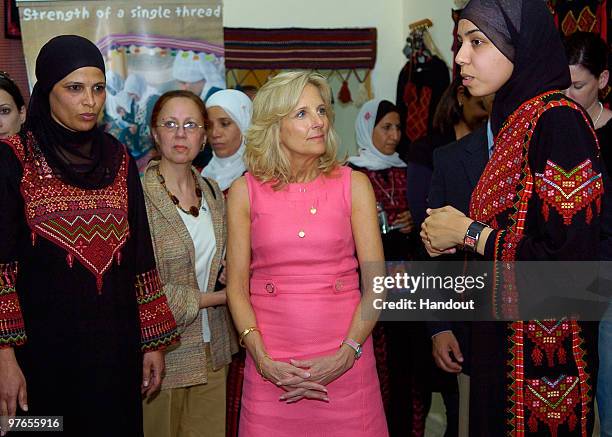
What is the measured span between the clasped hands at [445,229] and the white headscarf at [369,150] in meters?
2.23

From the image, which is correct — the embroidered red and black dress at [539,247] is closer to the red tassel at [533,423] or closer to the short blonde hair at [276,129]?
the red tassel at [533,423]

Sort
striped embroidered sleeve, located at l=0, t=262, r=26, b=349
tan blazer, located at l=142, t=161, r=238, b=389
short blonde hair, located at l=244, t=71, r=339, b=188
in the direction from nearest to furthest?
1. striped embroidered sleeve, located at l=0, t=262, r=26, b=349
2. short blonde hair, located at l=244, t=71, r=339, b=188
3. tan blazer, located at l=142, t=161, r=238, b=389

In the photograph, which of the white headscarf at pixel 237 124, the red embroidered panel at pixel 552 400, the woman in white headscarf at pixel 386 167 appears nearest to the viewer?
the red embroidered panel at pixel 552 400

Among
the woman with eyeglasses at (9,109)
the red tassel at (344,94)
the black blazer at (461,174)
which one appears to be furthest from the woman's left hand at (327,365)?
the red tassel at (344,94)

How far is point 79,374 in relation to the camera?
83.4 inches

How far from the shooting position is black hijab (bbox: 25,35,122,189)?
83.8 inches

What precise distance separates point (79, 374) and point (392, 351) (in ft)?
5.06

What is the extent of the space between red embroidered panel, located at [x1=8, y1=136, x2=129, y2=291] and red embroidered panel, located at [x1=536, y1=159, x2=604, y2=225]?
127 cm

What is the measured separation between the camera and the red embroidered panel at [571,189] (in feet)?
5.06

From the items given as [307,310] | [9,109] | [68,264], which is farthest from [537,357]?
[9,109]

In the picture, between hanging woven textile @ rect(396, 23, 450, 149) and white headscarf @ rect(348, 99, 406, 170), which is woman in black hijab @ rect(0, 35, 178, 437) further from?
hanging woven textile @ rect(396, 23, 450, 149)

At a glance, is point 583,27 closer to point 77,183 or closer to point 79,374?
point 77,183

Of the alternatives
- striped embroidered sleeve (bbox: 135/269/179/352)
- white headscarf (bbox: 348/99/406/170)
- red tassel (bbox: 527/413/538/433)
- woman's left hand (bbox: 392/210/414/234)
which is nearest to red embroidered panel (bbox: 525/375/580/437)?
red tassel (bbox: 527/413/538/433)

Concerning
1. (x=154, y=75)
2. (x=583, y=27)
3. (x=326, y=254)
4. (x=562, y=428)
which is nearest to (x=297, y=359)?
(x=326, y=254)
